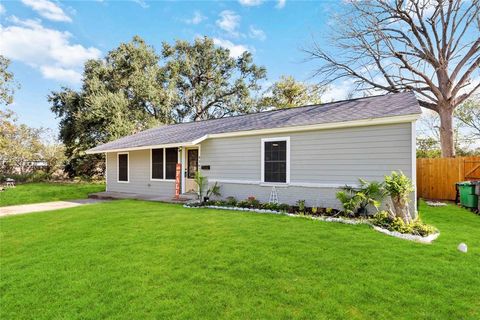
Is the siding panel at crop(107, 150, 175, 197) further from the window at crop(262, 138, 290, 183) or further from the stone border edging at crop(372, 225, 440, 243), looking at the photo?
the stone border edging at crop(372, 225, 440, 243)

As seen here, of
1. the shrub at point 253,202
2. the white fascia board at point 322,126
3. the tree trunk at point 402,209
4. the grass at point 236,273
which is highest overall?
the white fascia board at point 322,126

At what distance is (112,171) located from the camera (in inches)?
565

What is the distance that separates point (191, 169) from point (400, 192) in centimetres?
802

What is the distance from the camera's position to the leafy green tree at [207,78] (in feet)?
88.7

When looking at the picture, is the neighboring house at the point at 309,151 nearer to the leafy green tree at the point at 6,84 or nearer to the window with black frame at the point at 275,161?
the window with black frame at the point at 275,161

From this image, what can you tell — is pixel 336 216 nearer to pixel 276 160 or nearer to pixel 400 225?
pixel 400 225

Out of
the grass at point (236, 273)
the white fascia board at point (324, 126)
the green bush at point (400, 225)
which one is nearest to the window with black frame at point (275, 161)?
the white fascia board at point (324, 126)

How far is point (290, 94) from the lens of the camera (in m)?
24.5

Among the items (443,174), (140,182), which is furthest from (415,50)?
(140,182)

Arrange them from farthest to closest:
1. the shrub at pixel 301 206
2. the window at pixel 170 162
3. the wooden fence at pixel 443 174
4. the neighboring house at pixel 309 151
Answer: the window at pixel 170 162 < the wooden fence at pixel 443 174 < the shrub at pixel 301 206 < the neighboring house at pixel 309 151

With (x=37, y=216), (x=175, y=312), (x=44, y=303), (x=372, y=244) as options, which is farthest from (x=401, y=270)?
(x=37, y=216)

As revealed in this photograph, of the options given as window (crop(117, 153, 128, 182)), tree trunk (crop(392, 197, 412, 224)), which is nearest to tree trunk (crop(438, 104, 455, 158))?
tree trunk (crop(392, 197, 412, 224))

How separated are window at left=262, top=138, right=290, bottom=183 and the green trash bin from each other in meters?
5.97

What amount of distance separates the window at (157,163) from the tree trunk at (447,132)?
13.8m
